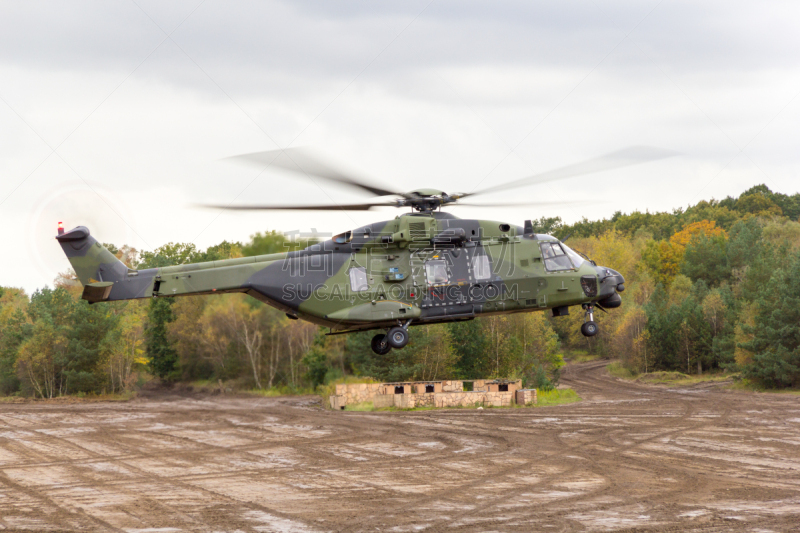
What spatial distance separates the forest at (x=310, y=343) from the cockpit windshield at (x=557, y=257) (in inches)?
1018

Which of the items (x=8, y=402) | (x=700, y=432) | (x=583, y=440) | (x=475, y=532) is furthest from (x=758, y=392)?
(x=8, y=402)

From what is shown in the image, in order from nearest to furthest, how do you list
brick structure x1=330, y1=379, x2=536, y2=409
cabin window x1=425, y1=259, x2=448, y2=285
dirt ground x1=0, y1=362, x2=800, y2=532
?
dirt ground x1=0, y1=362, x2=800, y2=532 < cabin window x1=425, y1=259, x2=448, y2=285 < brick structure x1=330, y1=379, x2=536, y2=409

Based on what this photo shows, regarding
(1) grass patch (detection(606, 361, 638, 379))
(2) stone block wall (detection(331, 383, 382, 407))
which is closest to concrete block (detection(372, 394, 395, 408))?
(2) stone block wall (detection(331, 383, 382, 407))

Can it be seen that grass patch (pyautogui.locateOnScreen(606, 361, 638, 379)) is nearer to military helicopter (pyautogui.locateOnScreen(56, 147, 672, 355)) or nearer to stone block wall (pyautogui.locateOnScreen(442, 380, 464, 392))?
stone block wall (pyautogui.locateOnScreen(442, 380, 464, 392))

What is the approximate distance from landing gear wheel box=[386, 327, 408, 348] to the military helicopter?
0.03 metres

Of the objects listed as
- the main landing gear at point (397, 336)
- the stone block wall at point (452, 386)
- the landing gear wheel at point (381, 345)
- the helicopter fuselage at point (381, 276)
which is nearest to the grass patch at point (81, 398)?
the stone block wall at point (452, 386)

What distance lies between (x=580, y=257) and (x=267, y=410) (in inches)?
1077

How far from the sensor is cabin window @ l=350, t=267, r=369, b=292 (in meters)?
24.5

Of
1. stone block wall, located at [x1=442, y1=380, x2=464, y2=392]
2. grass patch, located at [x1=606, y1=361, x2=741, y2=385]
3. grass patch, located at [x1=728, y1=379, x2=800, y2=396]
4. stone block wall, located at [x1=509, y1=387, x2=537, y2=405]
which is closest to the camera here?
stone block wall, located at [x1=509, y1=387, x2=537, y2=405]

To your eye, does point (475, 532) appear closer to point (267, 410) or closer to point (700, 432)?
point (700, 432)

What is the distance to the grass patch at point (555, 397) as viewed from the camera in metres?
53.8

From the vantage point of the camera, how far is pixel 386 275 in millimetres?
24562

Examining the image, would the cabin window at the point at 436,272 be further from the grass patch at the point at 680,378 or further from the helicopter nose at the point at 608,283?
the grass patch at the point at 680,378

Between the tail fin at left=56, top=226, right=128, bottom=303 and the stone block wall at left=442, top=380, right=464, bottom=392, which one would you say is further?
the stone block wall at left=442, top=380, right=464, bottom=392
